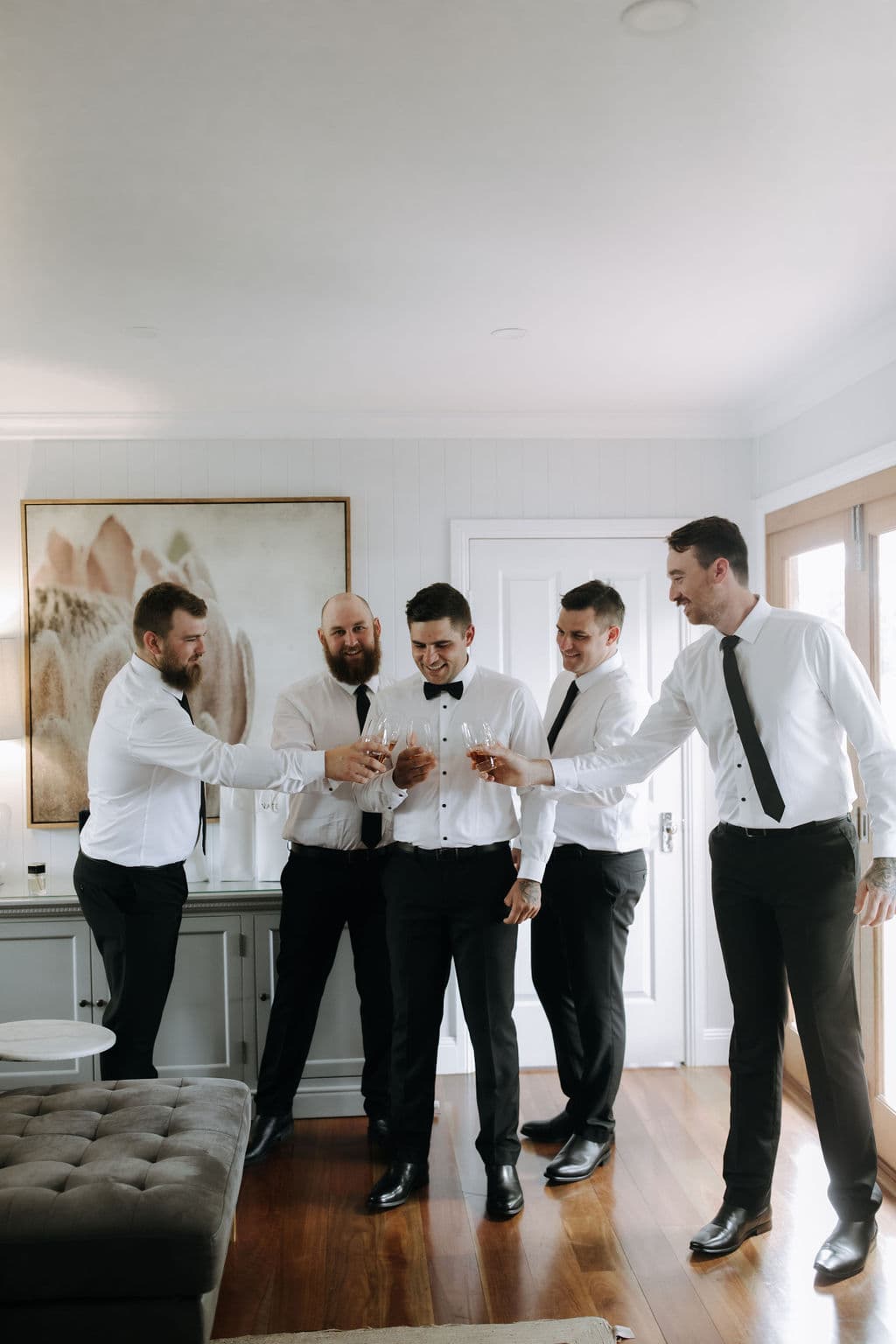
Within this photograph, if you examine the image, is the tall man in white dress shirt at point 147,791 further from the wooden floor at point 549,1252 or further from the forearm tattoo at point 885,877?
the forearm tattoo at point 885,877

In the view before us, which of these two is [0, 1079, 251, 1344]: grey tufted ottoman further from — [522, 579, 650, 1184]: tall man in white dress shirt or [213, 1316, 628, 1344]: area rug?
[522, 579, 650, 1184]: tall man in white dress shirt

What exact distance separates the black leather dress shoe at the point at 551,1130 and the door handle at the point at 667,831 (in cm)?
130

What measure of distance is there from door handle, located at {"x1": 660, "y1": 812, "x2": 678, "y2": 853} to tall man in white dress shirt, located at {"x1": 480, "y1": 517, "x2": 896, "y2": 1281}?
1.67 m

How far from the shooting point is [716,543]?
283cm

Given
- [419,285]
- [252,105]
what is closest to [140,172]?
[252,105]

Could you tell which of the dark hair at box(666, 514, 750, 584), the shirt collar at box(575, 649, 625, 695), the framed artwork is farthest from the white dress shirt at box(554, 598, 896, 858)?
the framed artwork

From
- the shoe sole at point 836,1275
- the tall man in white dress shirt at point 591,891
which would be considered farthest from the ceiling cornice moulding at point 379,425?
the shoe sole at point 836,1275

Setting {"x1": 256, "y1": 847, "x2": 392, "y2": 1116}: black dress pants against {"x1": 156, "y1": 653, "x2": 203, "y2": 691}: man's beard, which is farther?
{"x1": 256, "y1": 847, "x2": 392, "y2": 1116}: black dress pants

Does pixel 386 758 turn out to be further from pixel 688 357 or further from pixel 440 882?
pixel 688 357

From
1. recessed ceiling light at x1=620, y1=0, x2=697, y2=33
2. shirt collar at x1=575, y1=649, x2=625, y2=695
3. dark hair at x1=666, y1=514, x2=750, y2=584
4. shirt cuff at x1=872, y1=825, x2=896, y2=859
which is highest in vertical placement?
recessed ceiling light at x1=620, y1=0, x2=697, y2=33

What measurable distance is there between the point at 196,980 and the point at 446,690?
5.03 ft

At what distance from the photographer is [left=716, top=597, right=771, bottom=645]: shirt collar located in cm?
283

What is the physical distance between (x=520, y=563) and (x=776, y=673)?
1.98 meters

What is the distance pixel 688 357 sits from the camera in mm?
3824
